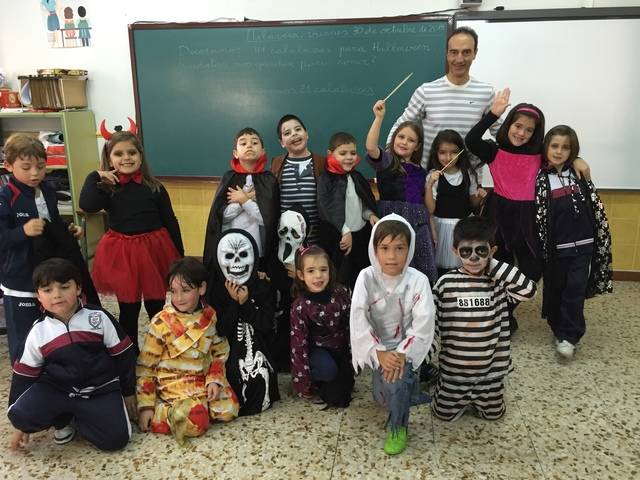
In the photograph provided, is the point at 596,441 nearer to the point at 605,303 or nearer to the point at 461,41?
the point at 605,303

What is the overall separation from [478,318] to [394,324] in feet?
1.04

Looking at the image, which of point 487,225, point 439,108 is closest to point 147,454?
point 487,225

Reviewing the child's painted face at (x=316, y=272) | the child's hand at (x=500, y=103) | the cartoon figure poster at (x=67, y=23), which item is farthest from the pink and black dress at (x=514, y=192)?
the cartoon figure poster at (x=67, y=23)

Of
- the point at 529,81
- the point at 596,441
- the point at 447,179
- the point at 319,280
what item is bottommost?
the point at 596,441

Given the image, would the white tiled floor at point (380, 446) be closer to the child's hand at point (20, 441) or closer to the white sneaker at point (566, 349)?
the child's hand at point (20, 441)

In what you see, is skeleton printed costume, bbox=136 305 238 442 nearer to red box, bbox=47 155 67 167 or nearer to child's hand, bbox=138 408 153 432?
child's hand, bbox=138 408 153 432

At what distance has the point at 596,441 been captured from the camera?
196 cm

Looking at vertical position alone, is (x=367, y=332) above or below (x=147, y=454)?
above

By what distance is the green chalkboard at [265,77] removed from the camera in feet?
11.1

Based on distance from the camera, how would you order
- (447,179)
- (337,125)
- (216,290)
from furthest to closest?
(337,125), (447,179), (216,290)

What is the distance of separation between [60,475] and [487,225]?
1.78m

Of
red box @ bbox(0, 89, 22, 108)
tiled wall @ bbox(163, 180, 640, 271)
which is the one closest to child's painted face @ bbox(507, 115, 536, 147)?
tiled wall @ bbox(163, 180, 640, 271)

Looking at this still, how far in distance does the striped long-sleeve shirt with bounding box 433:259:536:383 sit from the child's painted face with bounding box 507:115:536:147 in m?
0.78

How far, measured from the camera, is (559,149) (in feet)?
7.90
